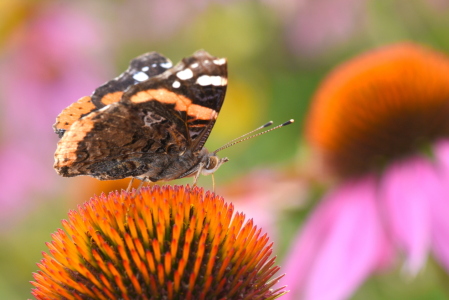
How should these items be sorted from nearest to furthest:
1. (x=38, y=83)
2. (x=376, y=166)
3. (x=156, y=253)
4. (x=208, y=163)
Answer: (x=156, y=253) → (x=208, y=163) → (x=376, y=166) → (x=38, y=83)

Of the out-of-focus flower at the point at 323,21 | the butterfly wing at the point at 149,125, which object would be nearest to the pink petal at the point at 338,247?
the butterfly wing at the point at 149,125

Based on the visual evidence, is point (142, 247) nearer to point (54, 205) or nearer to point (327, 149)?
point (327, 149)

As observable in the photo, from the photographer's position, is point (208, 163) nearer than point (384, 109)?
Yes

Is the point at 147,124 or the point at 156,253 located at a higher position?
the point at 147,124

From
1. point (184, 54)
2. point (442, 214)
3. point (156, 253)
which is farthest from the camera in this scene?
point (184, 54)

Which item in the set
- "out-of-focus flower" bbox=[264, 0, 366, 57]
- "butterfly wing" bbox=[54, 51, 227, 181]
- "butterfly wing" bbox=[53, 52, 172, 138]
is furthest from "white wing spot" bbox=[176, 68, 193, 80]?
"out-of-focus flower" bbox=[264, 0, 366, 57]

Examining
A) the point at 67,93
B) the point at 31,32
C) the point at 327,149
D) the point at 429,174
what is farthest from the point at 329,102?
the point at 31,32

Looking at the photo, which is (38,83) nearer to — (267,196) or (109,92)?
(267,196)

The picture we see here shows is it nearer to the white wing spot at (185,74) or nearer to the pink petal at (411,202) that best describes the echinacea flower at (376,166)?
the pink petal at (411,202)

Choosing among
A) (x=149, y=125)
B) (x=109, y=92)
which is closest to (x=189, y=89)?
(x=149, y=125)
